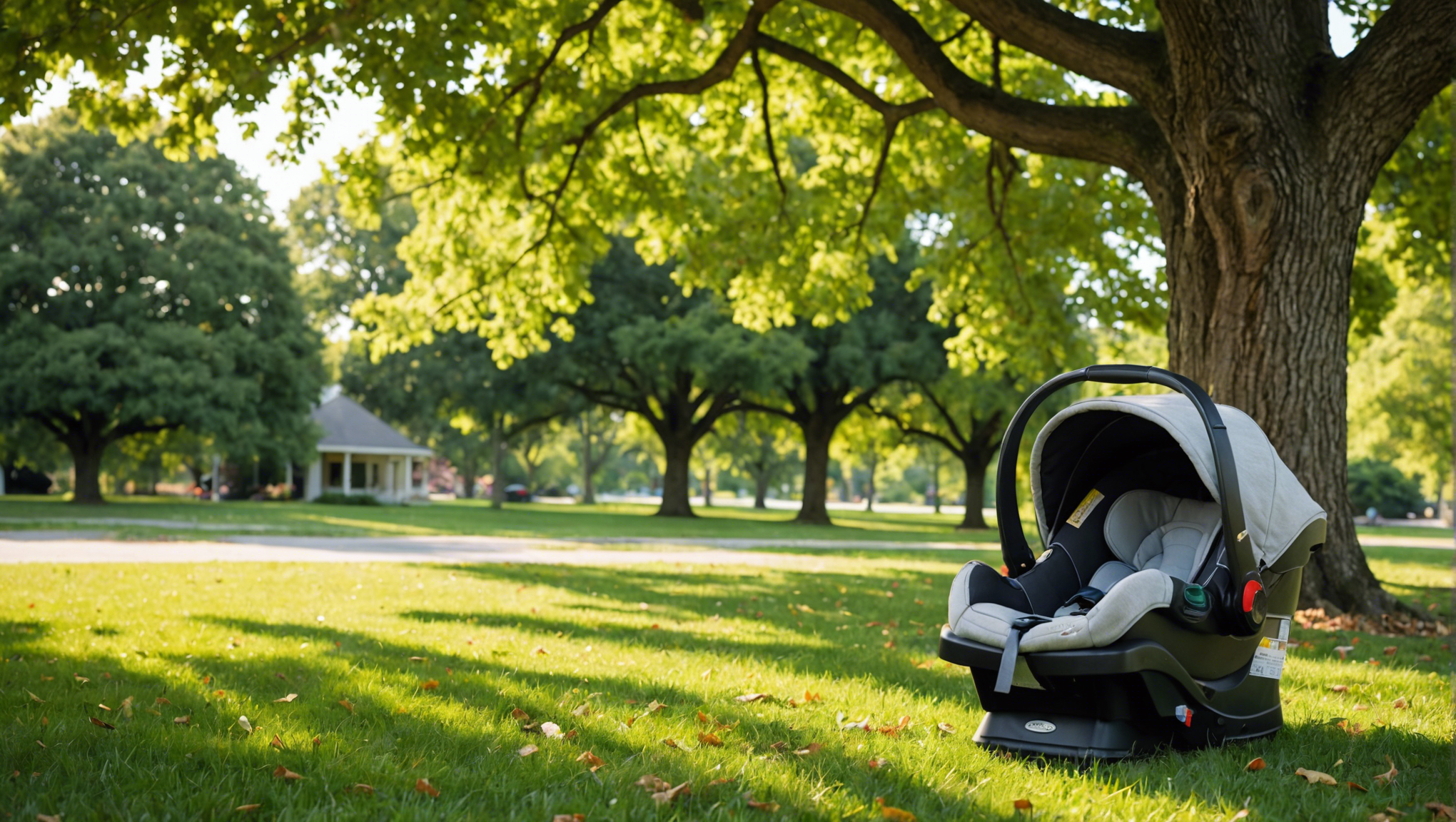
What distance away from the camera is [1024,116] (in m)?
8.70

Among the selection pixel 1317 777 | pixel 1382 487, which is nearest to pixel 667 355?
pixel 1317 777

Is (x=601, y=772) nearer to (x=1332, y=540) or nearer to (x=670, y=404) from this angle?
(x=1332, y=540)

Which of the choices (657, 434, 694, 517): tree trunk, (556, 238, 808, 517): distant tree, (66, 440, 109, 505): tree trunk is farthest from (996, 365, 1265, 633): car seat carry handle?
(66, 440, 109, 505): tree trunk

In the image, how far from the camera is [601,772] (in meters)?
3.66

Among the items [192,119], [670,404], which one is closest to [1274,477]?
[192,119]

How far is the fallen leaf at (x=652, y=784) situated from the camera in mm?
3477

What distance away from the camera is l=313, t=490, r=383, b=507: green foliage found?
3934 cm

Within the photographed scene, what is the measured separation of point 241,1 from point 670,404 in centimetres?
2784

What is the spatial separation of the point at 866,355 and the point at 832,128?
16.9m

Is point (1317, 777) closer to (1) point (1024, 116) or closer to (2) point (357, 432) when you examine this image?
(1) point (1024, 116)

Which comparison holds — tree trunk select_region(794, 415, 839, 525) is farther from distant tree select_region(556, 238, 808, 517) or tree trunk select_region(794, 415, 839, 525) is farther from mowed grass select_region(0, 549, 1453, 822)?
mowed grass select_region(0, 549, 1453, 822)

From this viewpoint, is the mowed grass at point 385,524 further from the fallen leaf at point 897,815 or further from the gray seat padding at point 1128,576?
the fallen leaf at point 897,815

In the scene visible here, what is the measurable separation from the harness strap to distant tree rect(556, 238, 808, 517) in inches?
765

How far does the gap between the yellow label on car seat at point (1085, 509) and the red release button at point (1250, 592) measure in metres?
1.14
